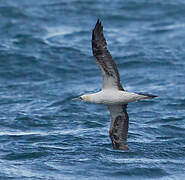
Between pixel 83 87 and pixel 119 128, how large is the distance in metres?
5.68

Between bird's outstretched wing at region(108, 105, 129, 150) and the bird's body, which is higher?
the bird's body

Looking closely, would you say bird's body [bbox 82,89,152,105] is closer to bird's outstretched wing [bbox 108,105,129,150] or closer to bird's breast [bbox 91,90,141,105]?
bird's breast [bbox 91,90,141,105]

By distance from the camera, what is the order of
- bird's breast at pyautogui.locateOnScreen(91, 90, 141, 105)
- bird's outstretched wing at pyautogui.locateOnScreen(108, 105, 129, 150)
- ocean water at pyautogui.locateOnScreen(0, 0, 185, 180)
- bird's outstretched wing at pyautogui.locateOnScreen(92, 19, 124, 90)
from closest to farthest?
1. bird's outstretched wing at pyautogui.locateOnScreen(92, 19, 124, 90)
2. bird's breast at pyautogui.locateOnScreen(91, 90, 141, 105)
3. ocean water at pyautogui.locateOnScreen(0, 0, 185, 180)
4. bird's outstretched wing at pyautogui.locateOnScreen(108, 105, 129, 150)

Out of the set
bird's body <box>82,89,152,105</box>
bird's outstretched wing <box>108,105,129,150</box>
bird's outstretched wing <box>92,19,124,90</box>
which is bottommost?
bird's outstretched wing <box>108,105,129,150</box>

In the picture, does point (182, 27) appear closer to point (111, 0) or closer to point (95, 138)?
point (111, 0)

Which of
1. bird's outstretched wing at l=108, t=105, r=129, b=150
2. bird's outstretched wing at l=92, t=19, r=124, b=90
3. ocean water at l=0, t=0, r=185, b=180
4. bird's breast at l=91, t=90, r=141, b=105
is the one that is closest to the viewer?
bird's outstretched wing at l=92, t=19, r=124, b=90

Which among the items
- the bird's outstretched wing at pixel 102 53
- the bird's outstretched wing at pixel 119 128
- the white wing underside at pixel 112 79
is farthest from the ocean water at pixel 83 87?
the bird's outstretched wing at pixel 102 53

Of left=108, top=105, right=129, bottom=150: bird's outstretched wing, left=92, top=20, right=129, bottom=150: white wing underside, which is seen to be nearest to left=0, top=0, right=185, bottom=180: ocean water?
left=108, top=105, right=129, bottom=150: bird's outstretched wing

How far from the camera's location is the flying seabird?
41.5 ft

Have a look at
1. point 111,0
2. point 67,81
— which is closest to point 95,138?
point 67,81

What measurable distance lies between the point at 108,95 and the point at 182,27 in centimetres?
1341

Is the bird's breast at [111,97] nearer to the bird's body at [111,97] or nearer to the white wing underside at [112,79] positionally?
the bird's body at [111,97]

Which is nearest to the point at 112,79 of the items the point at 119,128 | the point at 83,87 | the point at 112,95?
the point at 112,95

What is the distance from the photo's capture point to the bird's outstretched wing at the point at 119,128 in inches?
537
